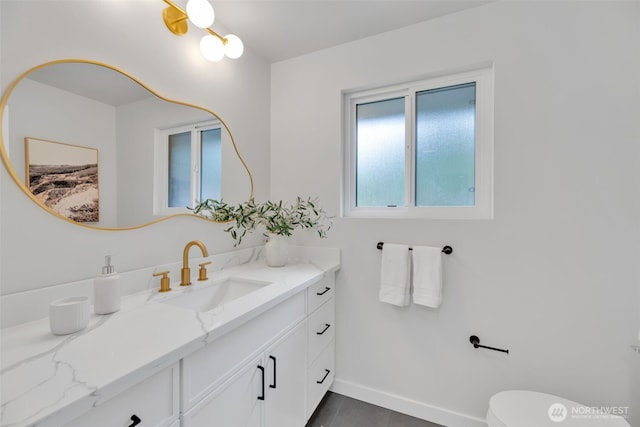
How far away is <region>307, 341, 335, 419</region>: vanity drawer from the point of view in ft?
4.81

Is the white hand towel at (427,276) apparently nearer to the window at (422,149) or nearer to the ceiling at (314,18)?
the window at (422,149)

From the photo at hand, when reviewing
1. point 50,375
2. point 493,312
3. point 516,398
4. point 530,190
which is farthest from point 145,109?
point 516,398

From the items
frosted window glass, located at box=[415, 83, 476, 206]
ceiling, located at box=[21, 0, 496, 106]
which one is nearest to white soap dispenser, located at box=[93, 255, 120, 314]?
ceiling, located at box=[21, 0, 496, 106]

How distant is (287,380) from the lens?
4.08ft

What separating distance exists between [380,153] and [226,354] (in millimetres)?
1475

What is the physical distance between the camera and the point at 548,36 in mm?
1339

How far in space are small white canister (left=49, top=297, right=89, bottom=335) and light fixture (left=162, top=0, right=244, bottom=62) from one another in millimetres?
1216

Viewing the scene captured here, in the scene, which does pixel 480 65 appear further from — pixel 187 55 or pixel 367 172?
pixel 187 55

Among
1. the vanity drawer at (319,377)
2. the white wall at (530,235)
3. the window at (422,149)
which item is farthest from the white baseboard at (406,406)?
the window at (422,149)

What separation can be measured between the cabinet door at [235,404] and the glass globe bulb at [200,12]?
58.5 inches

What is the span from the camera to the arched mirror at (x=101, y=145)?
89cm

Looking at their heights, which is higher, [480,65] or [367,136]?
[480,65]

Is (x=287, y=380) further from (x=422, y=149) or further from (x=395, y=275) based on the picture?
(x=422, y=149)

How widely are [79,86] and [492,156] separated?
6.30ft
